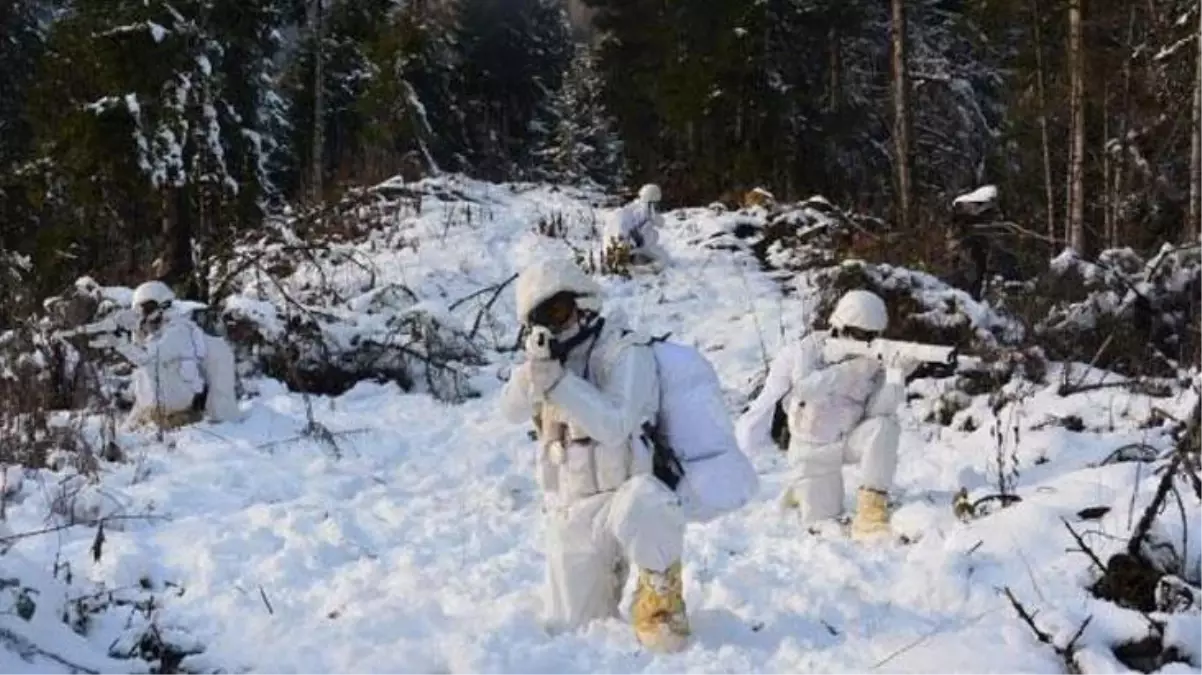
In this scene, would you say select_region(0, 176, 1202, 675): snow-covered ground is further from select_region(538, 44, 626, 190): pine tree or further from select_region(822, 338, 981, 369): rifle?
select_region(538, 44, 626, 190): pine tree

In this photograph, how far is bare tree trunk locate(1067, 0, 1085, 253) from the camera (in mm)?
14812

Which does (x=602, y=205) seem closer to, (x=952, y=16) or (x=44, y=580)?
(x=952, y=16)

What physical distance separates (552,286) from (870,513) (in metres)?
2.94

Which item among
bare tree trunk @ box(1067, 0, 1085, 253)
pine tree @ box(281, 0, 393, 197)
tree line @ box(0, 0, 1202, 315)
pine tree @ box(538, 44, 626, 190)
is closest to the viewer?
bare tree trunk @ box(1067, 0, 1085, 253)

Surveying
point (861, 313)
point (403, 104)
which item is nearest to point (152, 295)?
point (861, 313)

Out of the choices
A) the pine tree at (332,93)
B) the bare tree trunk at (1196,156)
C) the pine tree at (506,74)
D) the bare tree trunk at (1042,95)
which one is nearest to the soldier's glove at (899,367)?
the bare tree trunk at (1196,156)

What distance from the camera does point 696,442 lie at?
15.8 ft

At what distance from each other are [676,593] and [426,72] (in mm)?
35448

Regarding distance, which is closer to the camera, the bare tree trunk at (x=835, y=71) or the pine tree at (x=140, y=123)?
the pine tree at (x=140, y=123)

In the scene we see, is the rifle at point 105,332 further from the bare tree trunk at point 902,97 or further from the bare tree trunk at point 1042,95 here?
the bare tree trunk at point 1042,95

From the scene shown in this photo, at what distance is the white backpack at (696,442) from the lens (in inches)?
188

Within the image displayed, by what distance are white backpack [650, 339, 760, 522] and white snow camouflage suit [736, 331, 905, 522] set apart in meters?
2.20

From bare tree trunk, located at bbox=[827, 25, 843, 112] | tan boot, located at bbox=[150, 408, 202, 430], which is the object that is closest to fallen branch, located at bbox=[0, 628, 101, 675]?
tan boot, located at bbox=[150, 408, 202, 430]

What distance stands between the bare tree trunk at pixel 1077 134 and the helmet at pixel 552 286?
447 inches
